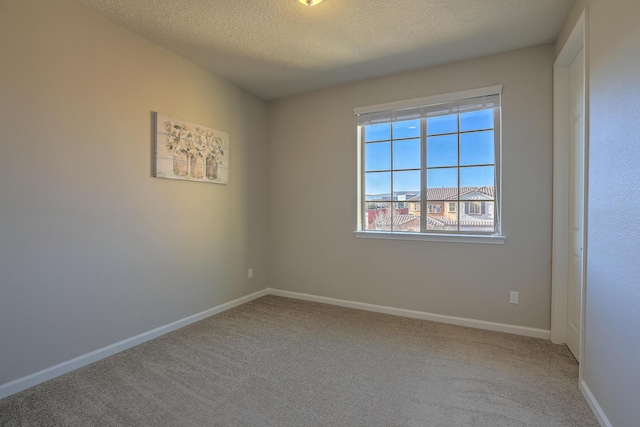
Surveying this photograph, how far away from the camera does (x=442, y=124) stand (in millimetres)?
3064

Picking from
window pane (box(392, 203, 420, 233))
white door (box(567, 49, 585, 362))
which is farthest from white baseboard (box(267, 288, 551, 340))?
window pane (box(392, 203, 420, 233))

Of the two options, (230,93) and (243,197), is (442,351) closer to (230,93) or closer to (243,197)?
(243,197)

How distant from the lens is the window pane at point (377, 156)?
335 cm

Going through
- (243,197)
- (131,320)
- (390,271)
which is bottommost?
(131,320)

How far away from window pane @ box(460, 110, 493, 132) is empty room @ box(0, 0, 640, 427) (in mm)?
19

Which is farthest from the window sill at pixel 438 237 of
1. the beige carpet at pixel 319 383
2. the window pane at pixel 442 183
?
the beige carpet at pixel 319 383

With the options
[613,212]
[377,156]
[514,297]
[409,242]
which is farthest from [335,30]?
[514,297]

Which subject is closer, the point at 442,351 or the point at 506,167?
the point at 442,351

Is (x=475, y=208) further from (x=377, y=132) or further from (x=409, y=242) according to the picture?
(x=377, y=132)

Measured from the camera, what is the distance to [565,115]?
2439 millimetres

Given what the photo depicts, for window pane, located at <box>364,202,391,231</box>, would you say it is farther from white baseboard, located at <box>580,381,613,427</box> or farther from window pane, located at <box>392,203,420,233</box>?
white baseboard, located at <box>580,381,613,427</box>

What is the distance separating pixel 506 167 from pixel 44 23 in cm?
374

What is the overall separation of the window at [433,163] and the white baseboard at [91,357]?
2.08 meters

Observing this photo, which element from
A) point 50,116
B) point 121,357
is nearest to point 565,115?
point 50,116
